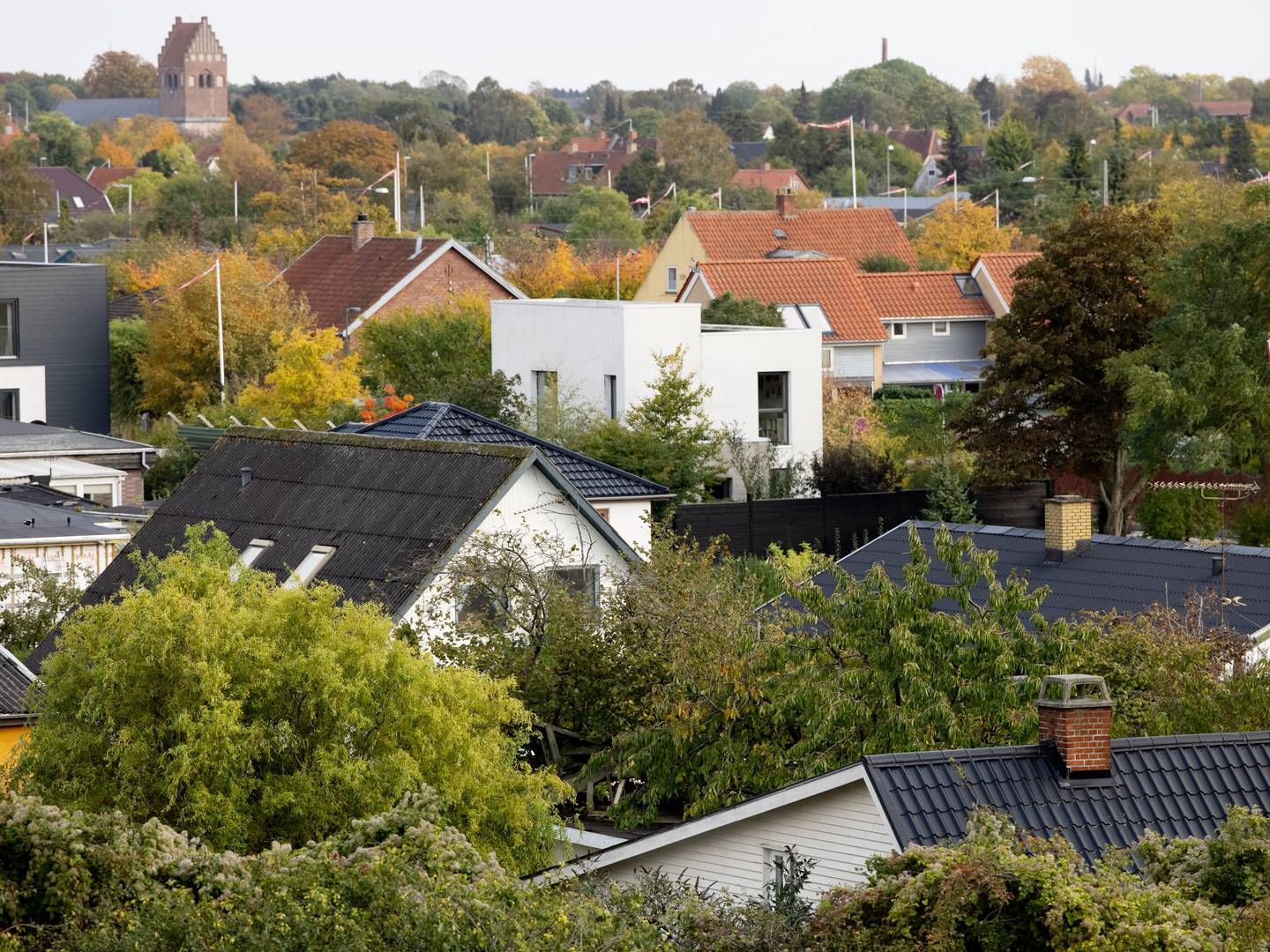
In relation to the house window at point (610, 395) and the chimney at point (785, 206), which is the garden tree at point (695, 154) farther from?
the house window at point (610, 395)

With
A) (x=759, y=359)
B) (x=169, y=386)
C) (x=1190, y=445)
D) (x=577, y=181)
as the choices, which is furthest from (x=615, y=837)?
(x=577, y=181)

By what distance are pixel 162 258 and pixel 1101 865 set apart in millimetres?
68777

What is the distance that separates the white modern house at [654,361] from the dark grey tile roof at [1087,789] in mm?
24780

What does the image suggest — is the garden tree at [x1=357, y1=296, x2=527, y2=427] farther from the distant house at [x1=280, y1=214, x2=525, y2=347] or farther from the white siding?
the white siding

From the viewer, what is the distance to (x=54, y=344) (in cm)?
5825

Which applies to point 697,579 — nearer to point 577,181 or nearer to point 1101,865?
point 1101,865

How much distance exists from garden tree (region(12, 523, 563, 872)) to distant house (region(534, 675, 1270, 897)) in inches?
57.3

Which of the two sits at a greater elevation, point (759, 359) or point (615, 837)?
point (759, 359)

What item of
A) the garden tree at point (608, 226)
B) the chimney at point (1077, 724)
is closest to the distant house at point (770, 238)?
the garden tree at point (608, 226)

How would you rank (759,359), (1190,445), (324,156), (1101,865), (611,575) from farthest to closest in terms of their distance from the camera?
(324,156), (759,359), (1190,445), (611,575), (1101,865)

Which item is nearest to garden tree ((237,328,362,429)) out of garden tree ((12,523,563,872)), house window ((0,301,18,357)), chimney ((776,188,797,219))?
house window ((0,301,18,357))

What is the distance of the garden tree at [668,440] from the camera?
37438 mm

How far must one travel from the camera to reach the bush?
37031 millimetres

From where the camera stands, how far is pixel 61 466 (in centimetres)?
4291
